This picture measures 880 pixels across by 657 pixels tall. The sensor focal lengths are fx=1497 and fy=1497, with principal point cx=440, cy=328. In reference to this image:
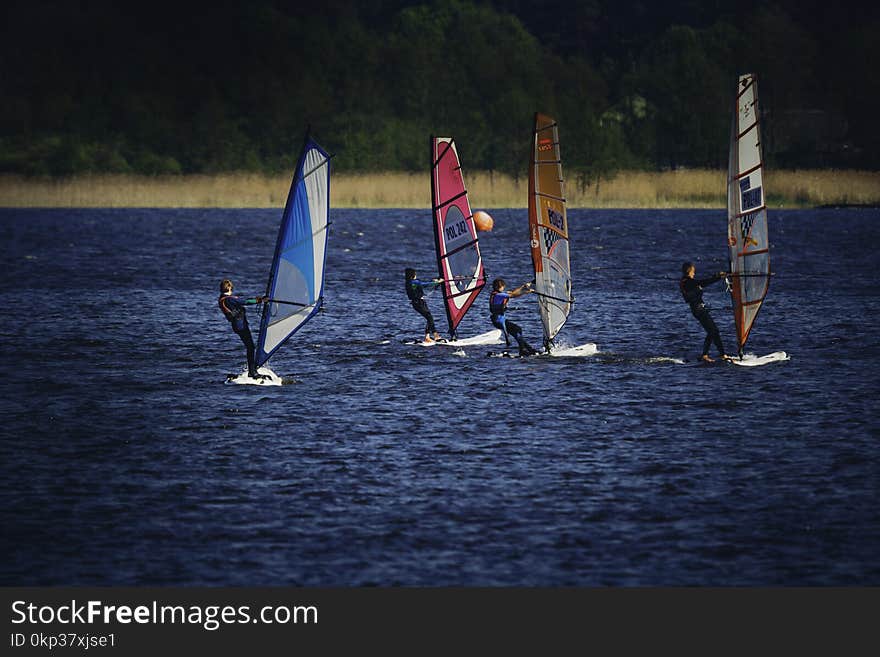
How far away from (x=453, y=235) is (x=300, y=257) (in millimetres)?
7488

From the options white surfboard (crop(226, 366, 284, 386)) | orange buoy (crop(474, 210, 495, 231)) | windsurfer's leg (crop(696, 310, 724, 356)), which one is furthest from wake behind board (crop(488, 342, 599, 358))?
white surfboard (crop(226, 366, 284, 386))

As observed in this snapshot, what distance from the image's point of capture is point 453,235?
33.4 meters

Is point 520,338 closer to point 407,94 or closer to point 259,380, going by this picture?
point 259,380

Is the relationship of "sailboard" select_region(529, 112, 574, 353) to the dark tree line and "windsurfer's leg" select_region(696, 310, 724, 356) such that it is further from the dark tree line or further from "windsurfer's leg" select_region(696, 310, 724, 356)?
the dark tree line

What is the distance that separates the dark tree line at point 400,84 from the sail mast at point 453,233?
65.5m

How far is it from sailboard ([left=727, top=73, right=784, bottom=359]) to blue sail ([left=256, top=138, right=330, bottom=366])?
7605mm

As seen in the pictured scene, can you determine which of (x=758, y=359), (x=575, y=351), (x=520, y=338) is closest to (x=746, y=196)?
(x=758, y=359)

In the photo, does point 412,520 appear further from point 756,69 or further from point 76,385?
point 756,69

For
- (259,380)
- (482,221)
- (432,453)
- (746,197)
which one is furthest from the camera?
(482,221)

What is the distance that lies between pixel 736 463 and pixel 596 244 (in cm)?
5063

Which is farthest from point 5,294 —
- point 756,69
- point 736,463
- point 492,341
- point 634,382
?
point 756,69

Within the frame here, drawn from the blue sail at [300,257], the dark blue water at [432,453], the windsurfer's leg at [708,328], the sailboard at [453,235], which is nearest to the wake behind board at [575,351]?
the dark blue water at [432,453]

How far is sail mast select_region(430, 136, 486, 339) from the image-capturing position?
33.0m

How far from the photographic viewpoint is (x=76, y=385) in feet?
89.6
